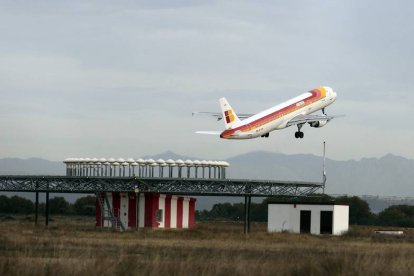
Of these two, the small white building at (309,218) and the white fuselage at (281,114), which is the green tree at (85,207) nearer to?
the white fuselage at (281,114)

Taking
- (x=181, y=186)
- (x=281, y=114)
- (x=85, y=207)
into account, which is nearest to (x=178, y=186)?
(x=181, y=186)

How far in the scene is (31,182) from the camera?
10575 cm

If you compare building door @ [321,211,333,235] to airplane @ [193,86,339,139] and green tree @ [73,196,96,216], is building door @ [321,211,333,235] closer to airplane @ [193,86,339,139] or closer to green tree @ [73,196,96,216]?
airplane @ [193,86,339,139]

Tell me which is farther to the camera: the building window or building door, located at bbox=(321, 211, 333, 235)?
the building window

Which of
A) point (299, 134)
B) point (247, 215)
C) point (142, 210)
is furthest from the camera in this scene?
point (299, 134)

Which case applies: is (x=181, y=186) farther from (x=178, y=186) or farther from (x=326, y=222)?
(x=326, y=222)

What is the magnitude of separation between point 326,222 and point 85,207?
86.0 m

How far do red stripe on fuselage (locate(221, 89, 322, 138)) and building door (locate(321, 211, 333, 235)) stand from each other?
14.1m

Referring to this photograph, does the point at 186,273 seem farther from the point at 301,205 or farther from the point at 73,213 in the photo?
the point at 73,213

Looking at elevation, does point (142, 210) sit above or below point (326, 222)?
above

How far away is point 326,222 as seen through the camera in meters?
94.1

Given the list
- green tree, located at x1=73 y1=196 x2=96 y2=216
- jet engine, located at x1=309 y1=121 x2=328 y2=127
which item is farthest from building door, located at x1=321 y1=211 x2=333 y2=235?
green tree, located at x1=73 y1=196 x2=96 y2=216

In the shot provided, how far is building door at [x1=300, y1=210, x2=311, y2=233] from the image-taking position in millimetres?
95250

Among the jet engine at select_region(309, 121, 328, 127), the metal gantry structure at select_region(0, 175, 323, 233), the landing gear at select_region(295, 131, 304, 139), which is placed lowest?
the metal gantry structure at select_region(0, 175, 323, 233)
